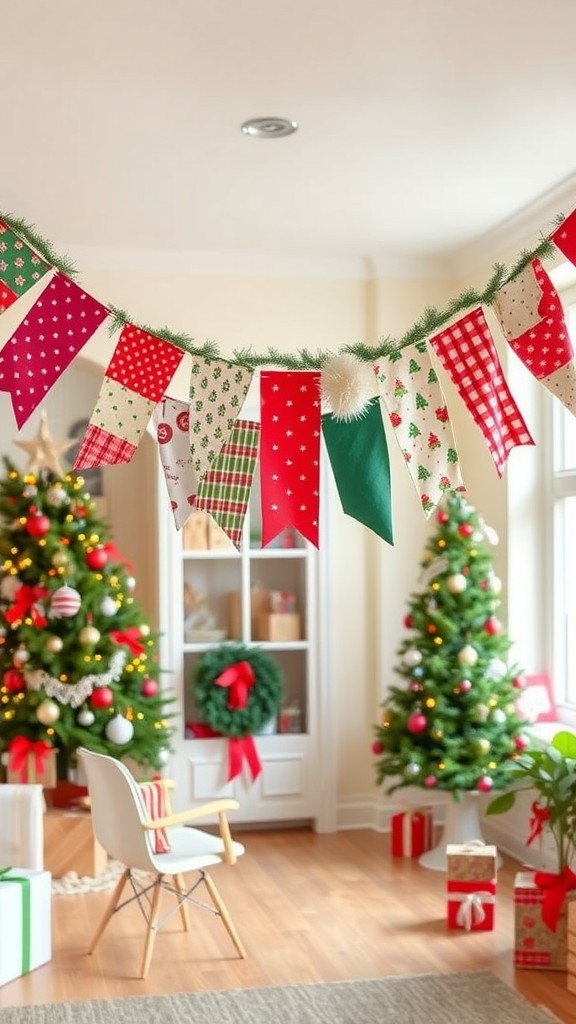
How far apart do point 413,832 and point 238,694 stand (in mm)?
1046

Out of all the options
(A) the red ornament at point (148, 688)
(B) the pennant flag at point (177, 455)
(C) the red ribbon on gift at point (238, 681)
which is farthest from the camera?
(C) the red ribbon on gift at point (238, 681)

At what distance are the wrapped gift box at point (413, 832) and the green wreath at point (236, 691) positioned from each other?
84cm

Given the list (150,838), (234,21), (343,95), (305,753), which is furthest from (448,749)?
(234,21)

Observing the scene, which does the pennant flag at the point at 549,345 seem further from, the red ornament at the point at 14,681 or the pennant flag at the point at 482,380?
the red ornament at the point at 14,681

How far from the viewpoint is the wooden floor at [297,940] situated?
3947 mm

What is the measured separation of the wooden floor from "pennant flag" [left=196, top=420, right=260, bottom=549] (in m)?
1.68

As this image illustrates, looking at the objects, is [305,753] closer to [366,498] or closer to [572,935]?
[572,935]

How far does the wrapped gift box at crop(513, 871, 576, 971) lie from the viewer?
13.2 ft

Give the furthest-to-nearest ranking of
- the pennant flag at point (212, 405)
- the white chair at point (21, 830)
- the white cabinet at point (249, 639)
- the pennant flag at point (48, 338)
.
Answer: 1. the white cabinet at point (249, 639)
2. the white chair at point (21, 830)
3. the pennant flag at point (212, 405)
4. the pennant flag at point (48, 338)

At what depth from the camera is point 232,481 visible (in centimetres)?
318

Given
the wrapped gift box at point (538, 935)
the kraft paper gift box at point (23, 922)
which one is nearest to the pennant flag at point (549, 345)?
the wrapped gift box at point (538, 935)

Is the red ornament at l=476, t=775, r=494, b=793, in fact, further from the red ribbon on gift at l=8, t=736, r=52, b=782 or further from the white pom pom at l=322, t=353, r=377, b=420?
the white pom pom at l=322, t=353, r=377, b=420

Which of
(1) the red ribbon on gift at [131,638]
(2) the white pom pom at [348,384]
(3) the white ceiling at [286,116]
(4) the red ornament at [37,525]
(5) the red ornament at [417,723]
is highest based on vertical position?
(3) the white ceiling at [286,116]

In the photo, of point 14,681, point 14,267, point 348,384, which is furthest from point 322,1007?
point 14,267
